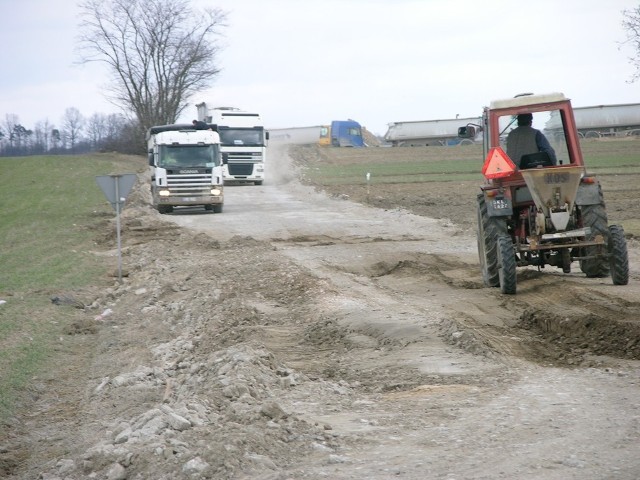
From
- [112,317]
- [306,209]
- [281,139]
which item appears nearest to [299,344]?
[112,317]

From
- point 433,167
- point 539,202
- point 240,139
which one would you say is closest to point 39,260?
point 539,202

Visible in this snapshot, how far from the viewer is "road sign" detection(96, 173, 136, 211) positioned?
18750 mm

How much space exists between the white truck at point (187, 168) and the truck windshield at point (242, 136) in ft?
40.5

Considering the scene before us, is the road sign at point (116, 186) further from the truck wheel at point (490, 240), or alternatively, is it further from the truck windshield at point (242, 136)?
the truck windshield at point (242, 136)

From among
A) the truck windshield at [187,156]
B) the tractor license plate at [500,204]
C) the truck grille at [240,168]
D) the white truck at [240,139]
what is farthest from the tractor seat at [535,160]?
the truck grille at [240,168]

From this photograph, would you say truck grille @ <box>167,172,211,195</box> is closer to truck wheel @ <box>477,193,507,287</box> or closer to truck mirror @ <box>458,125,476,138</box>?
truck wheel @ <box>477,193,507,287</box>

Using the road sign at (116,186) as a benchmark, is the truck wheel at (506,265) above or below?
below

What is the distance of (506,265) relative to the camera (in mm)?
13039

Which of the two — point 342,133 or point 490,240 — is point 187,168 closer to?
point 490,240

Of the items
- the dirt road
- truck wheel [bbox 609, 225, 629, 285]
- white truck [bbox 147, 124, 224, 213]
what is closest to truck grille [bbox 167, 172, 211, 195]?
white truck [bbox 147, 124, 224, 213]

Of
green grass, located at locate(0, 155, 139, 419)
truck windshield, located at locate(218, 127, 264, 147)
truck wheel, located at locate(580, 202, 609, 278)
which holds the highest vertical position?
truck windshield, located at locate(218, 127, 264, 147)

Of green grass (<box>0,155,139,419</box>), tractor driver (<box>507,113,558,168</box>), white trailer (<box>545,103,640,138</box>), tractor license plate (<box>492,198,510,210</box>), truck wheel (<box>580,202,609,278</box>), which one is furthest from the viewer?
white trailer (<box>545,103,640,138</box>)

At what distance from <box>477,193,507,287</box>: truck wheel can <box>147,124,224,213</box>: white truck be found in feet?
64.1

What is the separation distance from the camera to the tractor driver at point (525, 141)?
13812 mm
